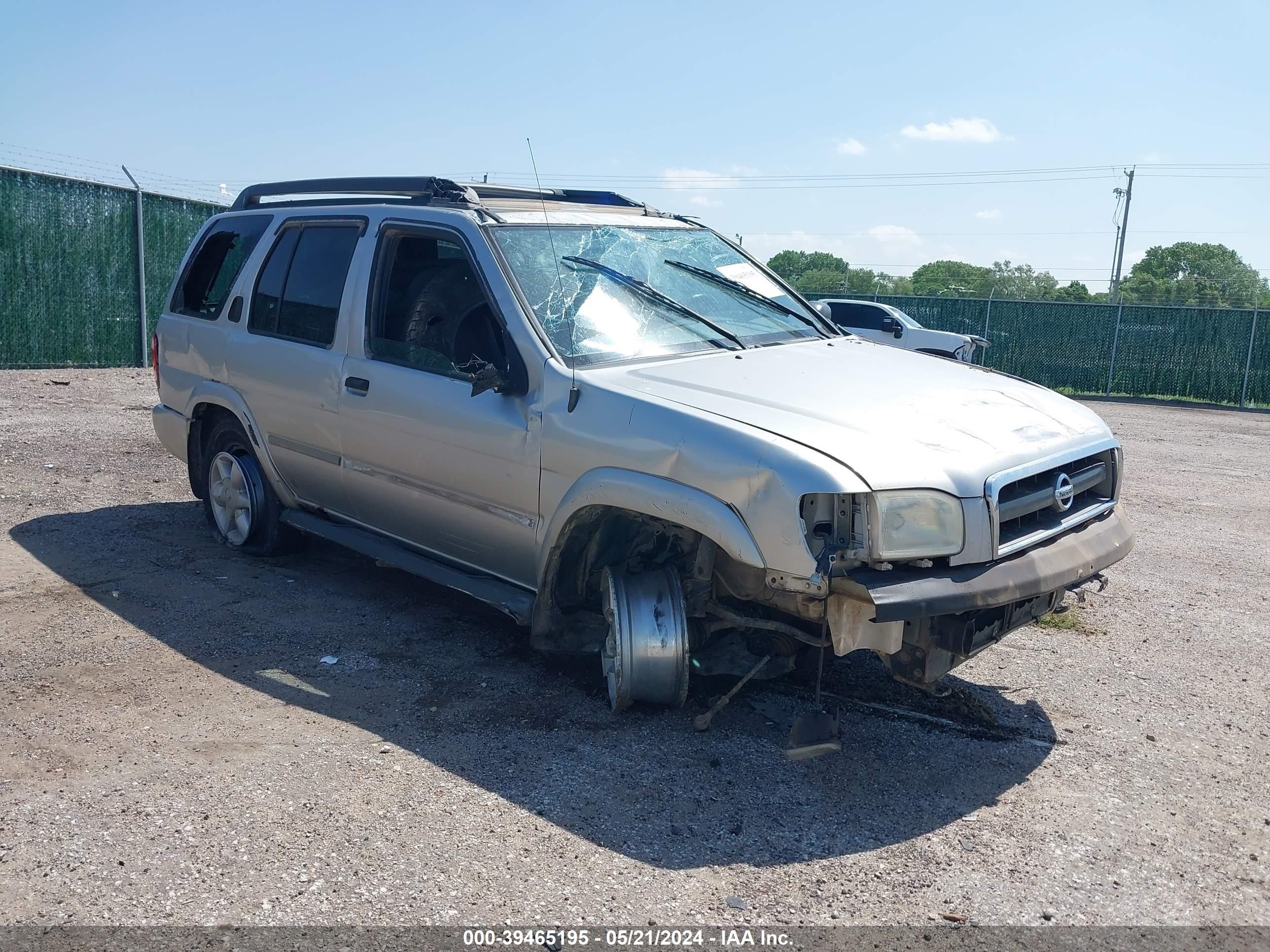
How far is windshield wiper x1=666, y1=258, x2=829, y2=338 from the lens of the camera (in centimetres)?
512

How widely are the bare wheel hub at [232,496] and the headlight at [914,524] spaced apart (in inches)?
157

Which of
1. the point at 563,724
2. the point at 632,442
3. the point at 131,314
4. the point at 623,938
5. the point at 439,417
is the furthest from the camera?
the point at 131,314

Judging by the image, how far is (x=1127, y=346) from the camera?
22453 mm

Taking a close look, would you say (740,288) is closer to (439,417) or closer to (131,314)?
(439,417)

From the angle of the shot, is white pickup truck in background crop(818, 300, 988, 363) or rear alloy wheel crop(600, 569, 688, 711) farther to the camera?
white pickup truck in background crop(818, 300, 988, 363)

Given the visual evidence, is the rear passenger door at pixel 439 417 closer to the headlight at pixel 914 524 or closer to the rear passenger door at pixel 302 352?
the rear passenger door at pixel 302 352

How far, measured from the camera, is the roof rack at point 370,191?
16.8 feet

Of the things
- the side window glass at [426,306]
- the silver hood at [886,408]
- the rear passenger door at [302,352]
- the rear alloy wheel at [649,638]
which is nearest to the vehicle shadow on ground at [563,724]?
the rear alloy wheel at [649,638]

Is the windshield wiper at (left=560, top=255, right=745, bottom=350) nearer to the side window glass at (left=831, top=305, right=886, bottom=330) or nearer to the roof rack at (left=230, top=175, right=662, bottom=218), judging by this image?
the roof rack at (left=230, top=175, right=662, bottom=218)

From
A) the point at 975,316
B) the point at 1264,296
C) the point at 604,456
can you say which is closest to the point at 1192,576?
the point at 604,456

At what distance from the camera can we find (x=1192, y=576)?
6.61 meters

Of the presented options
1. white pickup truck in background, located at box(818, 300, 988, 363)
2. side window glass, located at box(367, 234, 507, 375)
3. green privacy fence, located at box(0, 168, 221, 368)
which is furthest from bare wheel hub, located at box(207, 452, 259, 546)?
white pickup truck in background, located at box(818, 300, 988, 363)

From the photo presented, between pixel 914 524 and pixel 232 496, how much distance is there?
14.3 ft

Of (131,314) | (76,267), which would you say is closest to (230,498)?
(76,267)
